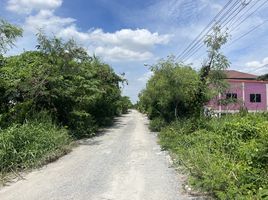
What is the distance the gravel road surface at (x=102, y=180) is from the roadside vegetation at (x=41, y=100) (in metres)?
0.95

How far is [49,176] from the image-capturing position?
11094mm

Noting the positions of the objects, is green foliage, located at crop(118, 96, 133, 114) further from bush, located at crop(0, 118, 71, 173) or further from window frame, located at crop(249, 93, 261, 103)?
bush, located at crop(0, 118, 71, 173)

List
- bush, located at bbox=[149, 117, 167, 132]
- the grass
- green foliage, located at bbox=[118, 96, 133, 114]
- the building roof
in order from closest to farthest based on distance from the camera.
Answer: the grass
bush, located at bbox=[149, 117, 167, 132]
the building roof
green foliage, located at bbox=[118, 96, 133, 114]

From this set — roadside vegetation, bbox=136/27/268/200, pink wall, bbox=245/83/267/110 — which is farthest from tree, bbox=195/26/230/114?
pink wall, bbox=245/83/267/110

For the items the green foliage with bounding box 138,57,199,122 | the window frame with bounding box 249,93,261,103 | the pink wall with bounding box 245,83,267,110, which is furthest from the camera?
the window frame with bounding box 249,93,261,103

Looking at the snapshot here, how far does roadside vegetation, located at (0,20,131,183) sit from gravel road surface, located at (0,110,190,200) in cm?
95

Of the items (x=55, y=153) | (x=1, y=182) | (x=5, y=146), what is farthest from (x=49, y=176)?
(x=55, y=153)

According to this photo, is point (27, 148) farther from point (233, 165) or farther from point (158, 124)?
point (158, 124)

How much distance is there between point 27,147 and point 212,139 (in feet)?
21.8

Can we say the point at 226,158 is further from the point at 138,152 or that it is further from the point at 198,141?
the point at 138,152

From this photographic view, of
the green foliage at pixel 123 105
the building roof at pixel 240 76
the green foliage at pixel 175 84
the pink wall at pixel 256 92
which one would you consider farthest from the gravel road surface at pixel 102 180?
the green foliage at pixel 123 105

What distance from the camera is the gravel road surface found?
8664 millimetres

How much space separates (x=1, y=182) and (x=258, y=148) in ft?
23.0

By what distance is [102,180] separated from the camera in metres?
10.2
